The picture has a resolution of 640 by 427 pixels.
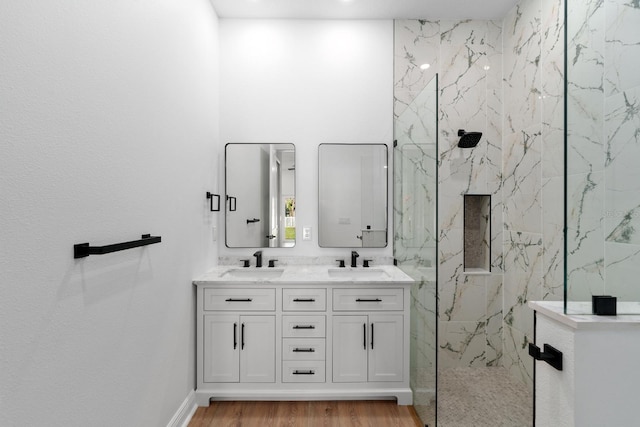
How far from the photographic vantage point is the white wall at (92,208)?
0.92m

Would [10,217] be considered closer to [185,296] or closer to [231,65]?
[185,296]

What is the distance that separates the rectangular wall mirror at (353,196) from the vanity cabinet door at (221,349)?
1.01m

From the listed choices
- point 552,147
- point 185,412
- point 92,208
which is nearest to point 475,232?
point 552,147

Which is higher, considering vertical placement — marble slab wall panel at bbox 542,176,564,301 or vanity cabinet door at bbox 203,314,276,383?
marble slab wall panel at bbox 542,176,564,301

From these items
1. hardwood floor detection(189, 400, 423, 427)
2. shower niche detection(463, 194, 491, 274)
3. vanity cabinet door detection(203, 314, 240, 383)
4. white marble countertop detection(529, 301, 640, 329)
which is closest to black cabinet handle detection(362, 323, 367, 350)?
hardwood floor detection(189, 400, 423, 427)

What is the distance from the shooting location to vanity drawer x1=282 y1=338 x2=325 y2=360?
2324mm

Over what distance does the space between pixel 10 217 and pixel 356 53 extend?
8.86 ft

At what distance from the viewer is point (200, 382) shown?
2299mm

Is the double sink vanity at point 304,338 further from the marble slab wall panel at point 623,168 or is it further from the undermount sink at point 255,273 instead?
the marble slab wall panel at point 623,168

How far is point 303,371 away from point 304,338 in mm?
234

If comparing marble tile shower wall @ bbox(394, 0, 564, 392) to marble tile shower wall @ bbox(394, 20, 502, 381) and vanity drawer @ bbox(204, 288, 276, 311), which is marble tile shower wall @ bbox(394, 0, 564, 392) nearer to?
marble tile shower wall @ bbox(394, 20, 502, 381)

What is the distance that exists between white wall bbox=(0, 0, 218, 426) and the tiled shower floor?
5.50ft

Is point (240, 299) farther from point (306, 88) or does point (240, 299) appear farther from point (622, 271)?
point (622, 271)

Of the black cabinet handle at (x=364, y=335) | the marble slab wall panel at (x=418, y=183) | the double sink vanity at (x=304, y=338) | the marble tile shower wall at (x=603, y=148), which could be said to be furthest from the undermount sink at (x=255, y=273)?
the marble tile shower wall at (x=603, y=148)
